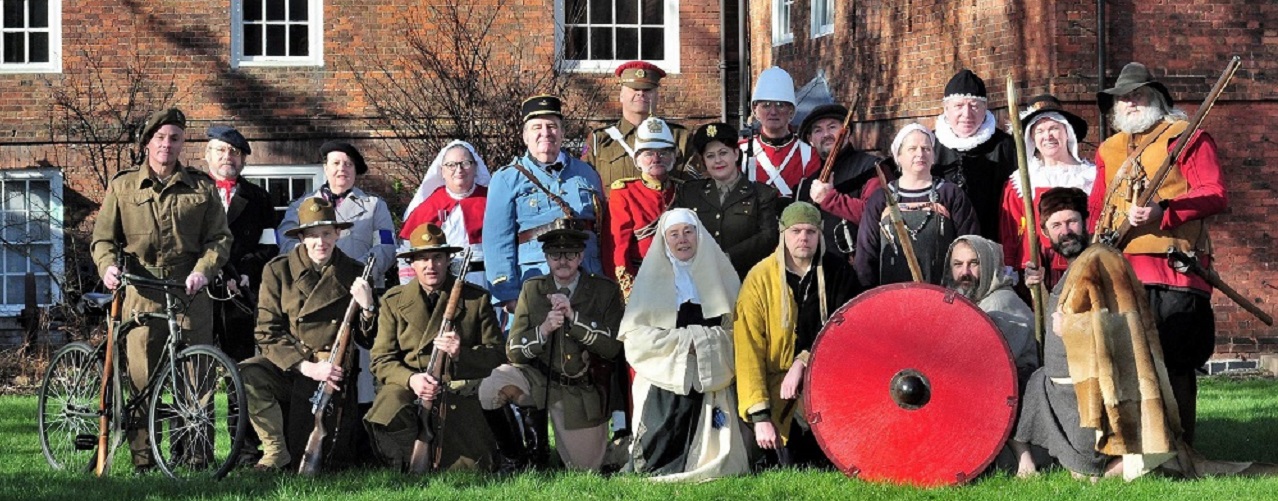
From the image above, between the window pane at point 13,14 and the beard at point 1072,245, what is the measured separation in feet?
43.1

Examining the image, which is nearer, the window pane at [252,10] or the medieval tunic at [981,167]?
the medieval tunic at [981,167]

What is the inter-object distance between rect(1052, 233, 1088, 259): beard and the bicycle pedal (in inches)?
188

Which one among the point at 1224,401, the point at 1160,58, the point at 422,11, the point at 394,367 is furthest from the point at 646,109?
the point at 422,11

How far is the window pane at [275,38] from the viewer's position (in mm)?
19484

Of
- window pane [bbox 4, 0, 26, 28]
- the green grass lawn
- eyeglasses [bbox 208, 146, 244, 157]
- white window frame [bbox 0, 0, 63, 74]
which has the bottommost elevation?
the green grass lawn

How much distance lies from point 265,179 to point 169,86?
4.19 feet

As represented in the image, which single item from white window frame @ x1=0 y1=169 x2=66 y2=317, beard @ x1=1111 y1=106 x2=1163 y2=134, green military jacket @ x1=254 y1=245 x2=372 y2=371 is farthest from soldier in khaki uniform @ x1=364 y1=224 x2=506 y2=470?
white window frame @ x1=0 y1=169 x2=66 y2=317

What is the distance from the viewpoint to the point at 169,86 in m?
19.3

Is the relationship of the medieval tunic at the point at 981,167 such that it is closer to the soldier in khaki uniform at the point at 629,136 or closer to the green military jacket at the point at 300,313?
the soldier in khaki uniform at the point at 629,136

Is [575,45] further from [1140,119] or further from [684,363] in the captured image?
[1140,119]

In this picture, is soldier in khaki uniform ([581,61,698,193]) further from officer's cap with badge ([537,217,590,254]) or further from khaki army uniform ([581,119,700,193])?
officer's cap with badge ([537,217,590,254])

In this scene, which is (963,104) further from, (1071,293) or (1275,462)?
(1275,462)

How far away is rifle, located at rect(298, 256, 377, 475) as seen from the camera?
9594 mm

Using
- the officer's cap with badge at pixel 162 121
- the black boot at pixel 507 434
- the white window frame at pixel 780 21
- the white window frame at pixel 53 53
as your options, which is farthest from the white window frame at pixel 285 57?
the black boot at pixel 507 434
